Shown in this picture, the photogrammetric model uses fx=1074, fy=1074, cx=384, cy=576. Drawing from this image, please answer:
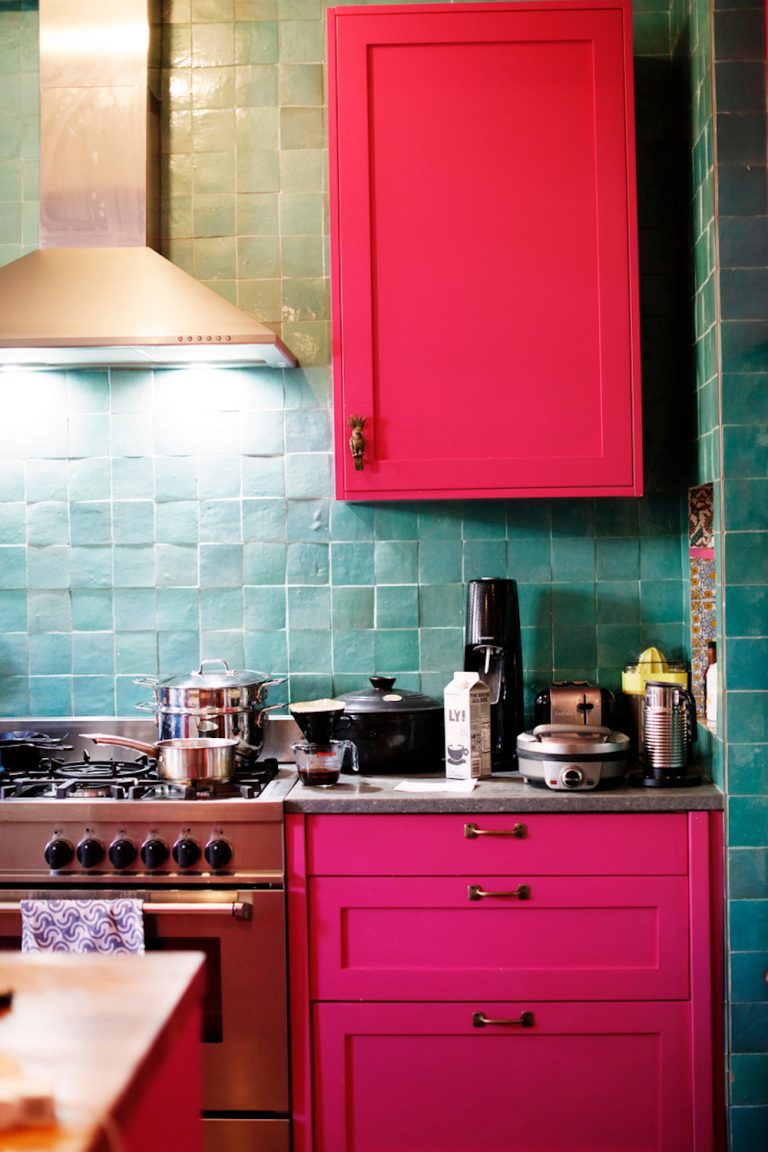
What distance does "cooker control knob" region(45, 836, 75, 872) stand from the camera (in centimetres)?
225

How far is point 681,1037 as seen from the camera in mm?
2236

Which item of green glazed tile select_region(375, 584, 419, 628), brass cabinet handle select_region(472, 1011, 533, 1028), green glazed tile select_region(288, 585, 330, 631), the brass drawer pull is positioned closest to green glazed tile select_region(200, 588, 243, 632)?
green glazed tile select_region(288, 585, 330, 631)

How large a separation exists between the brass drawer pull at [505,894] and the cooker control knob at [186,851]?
1.89 ft

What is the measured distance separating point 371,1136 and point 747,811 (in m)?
1.04

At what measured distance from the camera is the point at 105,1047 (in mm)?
1021

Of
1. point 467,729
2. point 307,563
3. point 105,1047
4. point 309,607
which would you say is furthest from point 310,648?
point 105,1047

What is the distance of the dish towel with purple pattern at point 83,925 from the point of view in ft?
7.17

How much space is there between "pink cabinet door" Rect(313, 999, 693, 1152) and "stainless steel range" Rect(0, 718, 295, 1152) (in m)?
0.12

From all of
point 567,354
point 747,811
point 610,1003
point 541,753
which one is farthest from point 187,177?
point 610,1003

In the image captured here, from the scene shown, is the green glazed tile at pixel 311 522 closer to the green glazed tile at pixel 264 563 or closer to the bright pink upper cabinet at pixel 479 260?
the green glazed tile at pixel 264 563

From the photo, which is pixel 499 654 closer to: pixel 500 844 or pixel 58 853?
pixel 500 844

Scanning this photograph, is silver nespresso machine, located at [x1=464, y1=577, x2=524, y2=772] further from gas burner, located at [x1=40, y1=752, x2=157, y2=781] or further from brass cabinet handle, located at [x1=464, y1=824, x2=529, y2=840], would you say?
gas burner, located at [x1=40, y1=752, x2=157, y2=781]

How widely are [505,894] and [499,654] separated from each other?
573 mm

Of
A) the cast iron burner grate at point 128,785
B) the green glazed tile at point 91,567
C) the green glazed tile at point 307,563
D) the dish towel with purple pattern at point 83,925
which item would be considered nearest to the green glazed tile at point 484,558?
the green glazed tile at point 307,563
